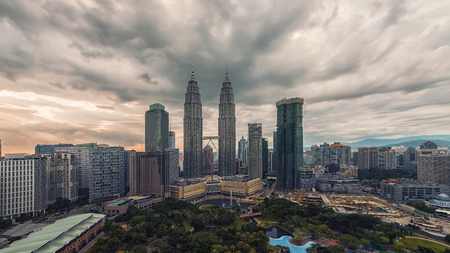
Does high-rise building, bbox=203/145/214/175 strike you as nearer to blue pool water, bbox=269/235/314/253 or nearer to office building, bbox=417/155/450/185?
blue pool water, bbox=269/235/314/253

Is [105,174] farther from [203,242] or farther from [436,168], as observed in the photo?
[436,168]

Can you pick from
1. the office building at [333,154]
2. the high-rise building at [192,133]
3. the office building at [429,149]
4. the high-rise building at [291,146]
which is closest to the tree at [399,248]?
the high-rise building at [291,146]

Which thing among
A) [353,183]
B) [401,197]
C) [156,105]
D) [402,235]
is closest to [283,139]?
[353,183]

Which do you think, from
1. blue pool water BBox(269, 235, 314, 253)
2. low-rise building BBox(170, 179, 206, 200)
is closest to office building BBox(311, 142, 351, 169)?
low-rise building BBox(170, 179, 206, 200)

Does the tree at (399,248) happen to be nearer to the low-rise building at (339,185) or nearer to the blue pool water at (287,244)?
the blue pool water at (287,244)

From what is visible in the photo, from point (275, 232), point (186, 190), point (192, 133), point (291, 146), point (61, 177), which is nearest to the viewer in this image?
point (275, 232)

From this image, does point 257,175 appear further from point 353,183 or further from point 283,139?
point 353,183

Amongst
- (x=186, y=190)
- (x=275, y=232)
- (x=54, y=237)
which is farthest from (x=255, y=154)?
(x=54, y=237)
